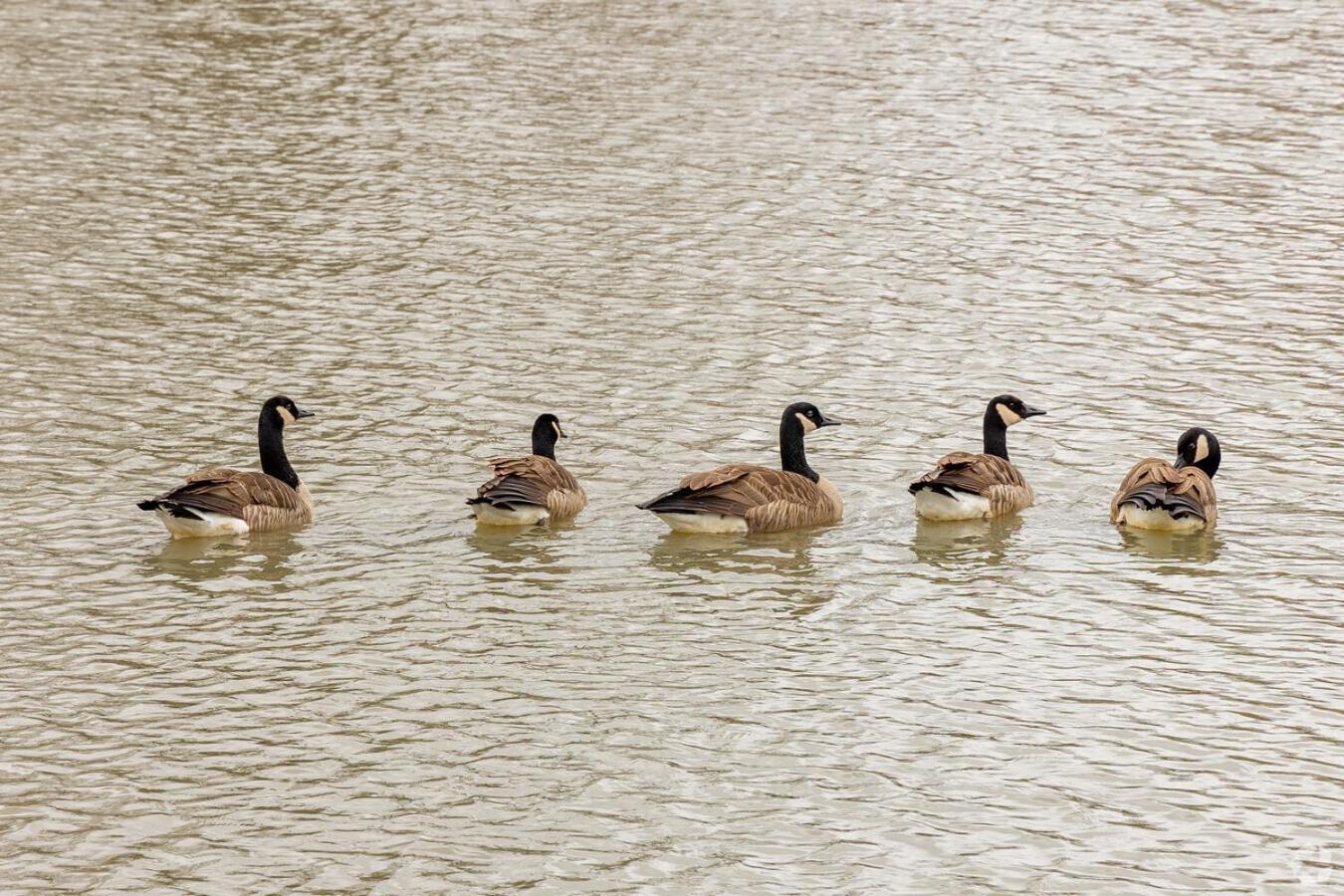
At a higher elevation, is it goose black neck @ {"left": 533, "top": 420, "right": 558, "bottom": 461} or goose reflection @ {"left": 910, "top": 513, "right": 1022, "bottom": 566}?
goose black neck @ {"left": 533, "top": 420, "right": 558, "bottom": 461}

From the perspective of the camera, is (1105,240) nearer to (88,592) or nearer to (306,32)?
(88,592)

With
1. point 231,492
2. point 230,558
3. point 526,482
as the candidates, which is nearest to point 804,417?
point 526,482

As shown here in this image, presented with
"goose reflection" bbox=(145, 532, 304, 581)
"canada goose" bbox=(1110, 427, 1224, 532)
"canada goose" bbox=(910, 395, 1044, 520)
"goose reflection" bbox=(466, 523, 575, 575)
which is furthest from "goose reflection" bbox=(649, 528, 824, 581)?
"goose reflection" bbox=(145, 532, 304, 581)

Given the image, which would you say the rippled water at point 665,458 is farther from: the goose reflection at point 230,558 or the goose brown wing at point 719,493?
the goose brown wing at point 719,493

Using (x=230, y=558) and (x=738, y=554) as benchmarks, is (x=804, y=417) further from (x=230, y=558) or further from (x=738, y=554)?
(x=230, y=558)

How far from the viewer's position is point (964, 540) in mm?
18625

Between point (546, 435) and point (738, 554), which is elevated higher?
point (546, 435)

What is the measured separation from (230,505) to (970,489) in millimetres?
7090

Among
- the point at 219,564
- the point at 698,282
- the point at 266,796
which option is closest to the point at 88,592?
the point at 219,564

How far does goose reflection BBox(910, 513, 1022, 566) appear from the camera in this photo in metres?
18.1

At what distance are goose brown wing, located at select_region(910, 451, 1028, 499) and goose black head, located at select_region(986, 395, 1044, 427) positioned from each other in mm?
801

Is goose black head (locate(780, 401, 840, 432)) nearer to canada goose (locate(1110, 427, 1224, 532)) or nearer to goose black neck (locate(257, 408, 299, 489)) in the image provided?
canada goose (locate(1110, 427, 1224, 532))

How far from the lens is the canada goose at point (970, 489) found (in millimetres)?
18609

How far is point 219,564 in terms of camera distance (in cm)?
1788
